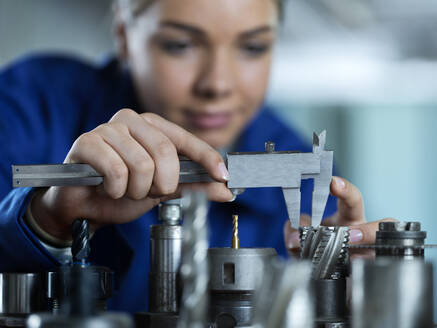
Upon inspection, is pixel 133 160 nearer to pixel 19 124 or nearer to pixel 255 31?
pixel 255 31

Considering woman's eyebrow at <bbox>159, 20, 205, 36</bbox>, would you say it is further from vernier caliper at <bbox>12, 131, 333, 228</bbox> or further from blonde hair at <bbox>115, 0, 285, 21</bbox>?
vernier caliper at <bbox>12, 131, 333, 228</bbox>

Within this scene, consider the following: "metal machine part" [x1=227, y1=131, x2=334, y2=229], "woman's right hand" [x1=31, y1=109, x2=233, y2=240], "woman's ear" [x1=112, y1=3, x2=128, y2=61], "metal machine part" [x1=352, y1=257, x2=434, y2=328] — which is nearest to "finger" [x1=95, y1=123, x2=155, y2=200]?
"woman's right hand" [x1=31, y1=109, x2=233, y2=240]

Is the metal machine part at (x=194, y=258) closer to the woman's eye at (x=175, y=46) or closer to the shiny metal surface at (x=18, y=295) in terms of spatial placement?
the shiny metal surface at (x=18, y=295)

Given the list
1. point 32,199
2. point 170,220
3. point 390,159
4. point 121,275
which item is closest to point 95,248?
point 121,275

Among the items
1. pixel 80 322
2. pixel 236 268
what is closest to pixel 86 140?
pixel 236 268

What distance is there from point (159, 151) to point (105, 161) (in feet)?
0.18

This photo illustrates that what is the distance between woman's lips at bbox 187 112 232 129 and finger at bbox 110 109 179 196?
0.46 meters

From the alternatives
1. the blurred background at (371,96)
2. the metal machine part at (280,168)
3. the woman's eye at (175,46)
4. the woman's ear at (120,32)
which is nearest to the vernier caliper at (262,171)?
the metal machine part at (280,168)

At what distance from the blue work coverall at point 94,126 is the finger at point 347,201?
274mm

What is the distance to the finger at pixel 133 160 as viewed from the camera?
0.63 metres

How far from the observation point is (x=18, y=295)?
52 cm

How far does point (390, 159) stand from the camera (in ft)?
14.8

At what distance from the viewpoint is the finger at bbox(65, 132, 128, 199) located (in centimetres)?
→ 61

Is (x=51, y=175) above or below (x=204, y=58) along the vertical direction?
below
